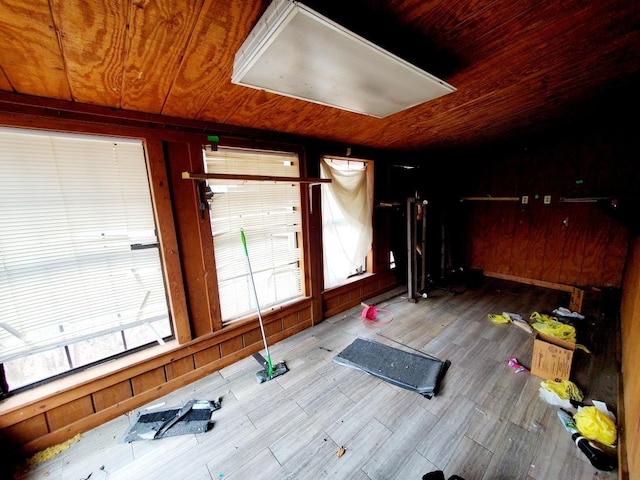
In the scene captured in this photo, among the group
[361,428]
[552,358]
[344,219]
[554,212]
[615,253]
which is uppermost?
[344,219]

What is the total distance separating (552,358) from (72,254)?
379 centimetres

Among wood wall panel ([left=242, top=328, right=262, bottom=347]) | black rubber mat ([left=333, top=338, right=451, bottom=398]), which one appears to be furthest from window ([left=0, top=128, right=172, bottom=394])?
black rubber mat ([left=333, top=338, right=451, bottom=398])

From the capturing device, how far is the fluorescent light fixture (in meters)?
0.93

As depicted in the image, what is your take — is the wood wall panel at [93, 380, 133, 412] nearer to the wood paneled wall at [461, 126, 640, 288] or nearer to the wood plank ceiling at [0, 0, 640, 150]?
the wood plank ceiling at [0, 0, 640, 150]

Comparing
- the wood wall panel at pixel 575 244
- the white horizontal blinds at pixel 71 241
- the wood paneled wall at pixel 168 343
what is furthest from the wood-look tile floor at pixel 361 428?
the wood wall panel at pixel 575 244

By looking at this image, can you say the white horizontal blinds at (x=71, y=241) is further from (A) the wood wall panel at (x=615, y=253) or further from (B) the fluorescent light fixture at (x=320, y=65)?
(A) the wood wall panel at (x=615, y=253)

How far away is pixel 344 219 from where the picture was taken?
3.34 meters

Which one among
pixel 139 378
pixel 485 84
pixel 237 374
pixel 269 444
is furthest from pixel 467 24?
pixel 139 378

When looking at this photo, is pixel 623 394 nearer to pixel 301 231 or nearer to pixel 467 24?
pixel 467 24

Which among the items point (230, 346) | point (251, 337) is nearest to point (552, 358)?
point (251, 337)

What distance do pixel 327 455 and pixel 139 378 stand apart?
157cm

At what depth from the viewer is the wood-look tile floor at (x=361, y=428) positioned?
4.69 feet

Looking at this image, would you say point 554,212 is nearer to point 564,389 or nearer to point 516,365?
point 516,365

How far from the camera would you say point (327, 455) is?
151 centimetres
